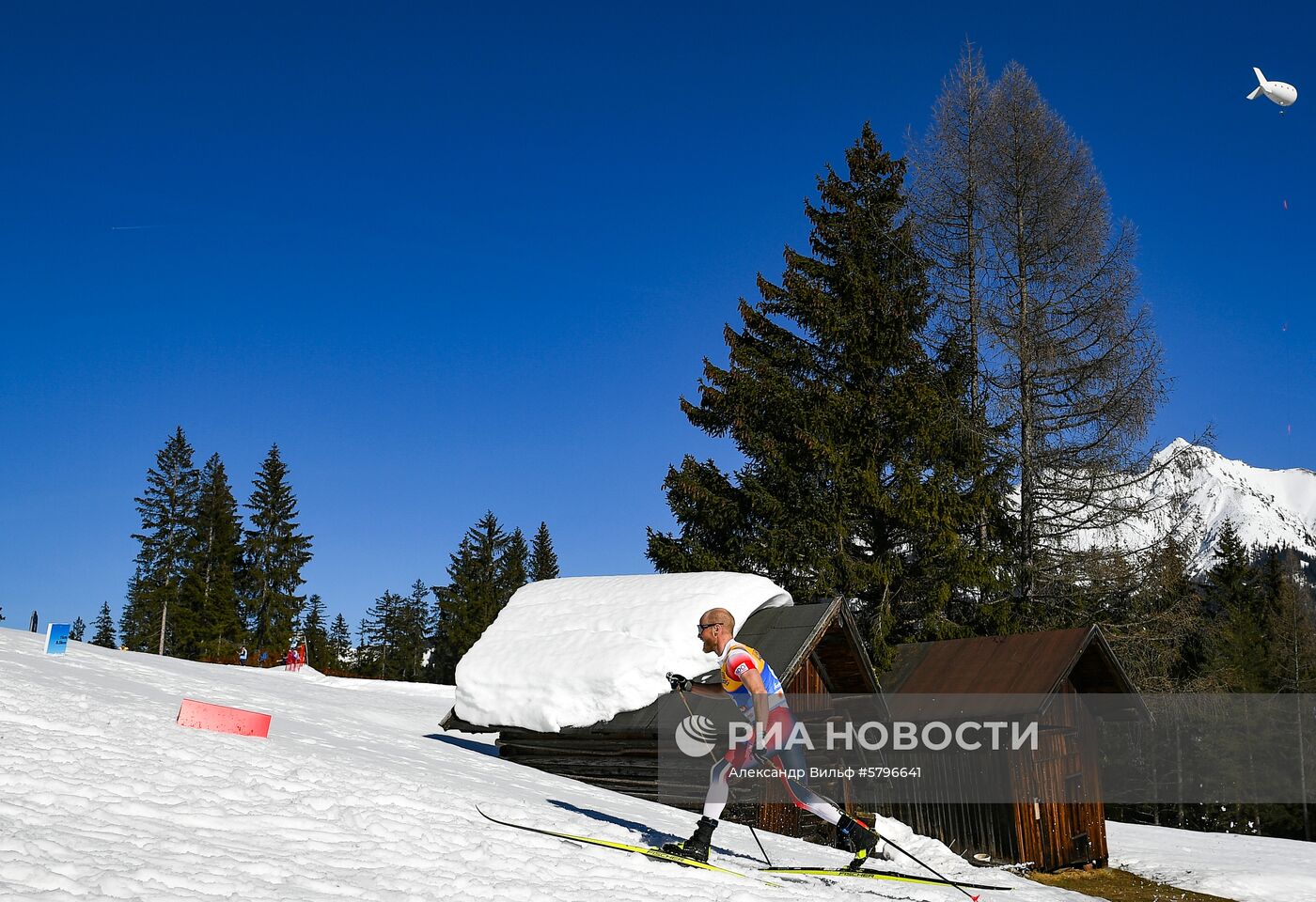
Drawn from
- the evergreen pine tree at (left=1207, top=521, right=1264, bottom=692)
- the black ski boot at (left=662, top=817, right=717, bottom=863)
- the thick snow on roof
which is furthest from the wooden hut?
the evergreen pine tree at (left=1207, top=521, right=1264, bottom=692)

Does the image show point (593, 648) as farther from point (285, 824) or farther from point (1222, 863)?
point (1222, 863)

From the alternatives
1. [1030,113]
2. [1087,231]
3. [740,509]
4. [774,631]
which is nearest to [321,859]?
[774,631]

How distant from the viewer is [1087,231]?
1141 inches

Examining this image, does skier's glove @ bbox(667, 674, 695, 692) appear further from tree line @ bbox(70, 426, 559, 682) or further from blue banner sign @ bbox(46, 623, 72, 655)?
tree line @ bbox(70, 426, 559, 682)

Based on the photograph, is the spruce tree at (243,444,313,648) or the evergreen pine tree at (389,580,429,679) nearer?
the spruce tree at (243,444,313,648)

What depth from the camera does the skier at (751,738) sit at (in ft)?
27.2

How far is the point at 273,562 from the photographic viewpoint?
63.7 meters

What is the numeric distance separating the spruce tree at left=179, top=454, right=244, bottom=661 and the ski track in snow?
153 feet

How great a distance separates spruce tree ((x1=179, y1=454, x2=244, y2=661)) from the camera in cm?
5744

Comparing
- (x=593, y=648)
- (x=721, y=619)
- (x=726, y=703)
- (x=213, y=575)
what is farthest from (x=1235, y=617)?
(x=213, y=575)

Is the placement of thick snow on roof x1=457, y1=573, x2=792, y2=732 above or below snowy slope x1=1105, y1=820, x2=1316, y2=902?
above

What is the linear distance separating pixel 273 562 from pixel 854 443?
4708 centimetres

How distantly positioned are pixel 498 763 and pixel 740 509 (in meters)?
14.1

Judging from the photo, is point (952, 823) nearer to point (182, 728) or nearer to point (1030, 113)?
point (182, 728)
